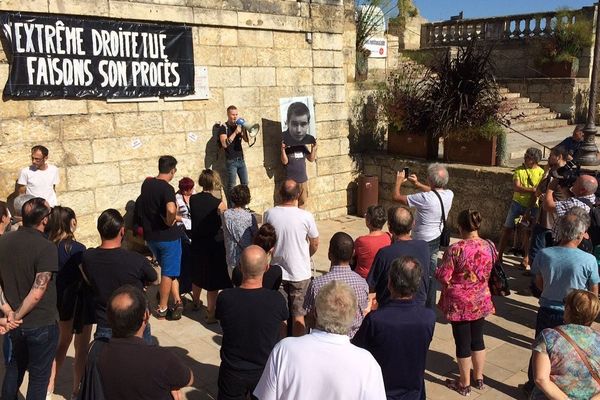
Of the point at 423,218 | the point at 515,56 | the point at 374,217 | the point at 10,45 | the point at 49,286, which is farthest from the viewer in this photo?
the point at 515,56

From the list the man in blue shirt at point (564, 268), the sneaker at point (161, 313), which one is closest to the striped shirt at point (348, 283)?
the man in blue shirt at point (564, 268)

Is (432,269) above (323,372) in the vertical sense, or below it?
below

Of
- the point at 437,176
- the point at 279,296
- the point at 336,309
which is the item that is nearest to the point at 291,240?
the point at 279,296

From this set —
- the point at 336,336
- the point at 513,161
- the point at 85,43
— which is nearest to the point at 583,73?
the point at 513,161

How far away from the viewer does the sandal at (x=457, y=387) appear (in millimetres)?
4746

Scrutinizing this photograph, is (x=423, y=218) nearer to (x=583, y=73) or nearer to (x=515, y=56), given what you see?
(x=583, y=73)

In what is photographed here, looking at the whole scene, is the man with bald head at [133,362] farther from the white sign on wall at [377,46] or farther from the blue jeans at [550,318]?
the white sign on wall at [377,46]

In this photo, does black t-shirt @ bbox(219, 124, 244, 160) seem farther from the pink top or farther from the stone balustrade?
the stone balustrade

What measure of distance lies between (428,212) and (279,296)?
2499mm

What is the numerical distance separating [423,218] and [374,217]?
120 centimetres

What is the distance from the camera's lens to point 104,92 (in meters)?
7.68

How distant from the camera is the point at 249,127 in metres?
9.25

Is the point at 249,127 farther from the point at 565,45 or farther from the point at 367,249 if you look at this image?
the point at 565,45

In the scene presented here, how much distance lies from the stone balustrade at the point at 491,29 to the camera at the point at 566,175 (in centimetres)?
1023
